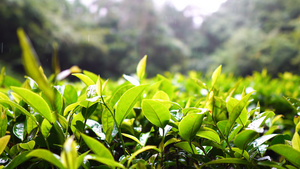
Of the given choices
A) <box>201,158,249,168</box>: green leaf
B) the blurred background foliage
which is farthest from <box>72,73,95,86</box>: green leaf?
the blurred background foliage

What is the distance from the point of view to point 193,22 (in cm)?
2512

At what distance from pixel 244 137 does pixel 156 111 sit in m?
0.19

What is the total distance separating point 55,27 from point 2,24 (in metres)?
2.88

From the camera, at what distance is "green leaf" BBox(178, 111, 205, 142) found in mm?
427

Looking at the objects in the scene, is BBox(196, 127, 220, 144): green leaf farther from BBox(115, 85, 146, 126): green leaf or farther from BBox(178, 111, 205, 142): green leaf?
BBox(115, 85, 146, 126): green leaf

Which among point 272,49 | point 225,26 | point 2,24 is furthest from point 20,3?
point 225,26

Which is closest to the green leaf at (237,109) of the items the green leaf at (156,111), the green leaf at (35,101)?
the green leaf at (156,111)

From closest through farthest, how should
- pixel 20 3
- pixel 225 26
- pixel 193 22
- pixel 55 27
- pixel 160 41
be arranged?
pixel 20 3, pixel 55 27, pixel 160 41, pixel 225 26, pixel 193 22

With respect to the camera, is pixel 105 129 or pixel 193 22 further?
pixel 193 22

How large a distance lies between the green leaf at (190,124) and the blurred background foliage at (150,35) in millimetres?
12623

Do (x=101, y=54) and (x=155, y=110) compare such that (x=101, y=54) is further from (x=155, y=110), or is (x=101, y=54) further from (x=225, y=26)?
(x=155, y=110)

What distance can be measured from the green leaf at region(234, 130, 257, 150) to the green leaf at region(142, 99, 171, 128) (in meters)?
0.15

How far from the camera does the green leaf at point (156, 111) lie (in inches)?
17.8

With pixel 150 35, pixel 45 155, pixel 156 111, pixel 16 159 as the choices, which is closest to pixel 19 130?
pixel 16 159
